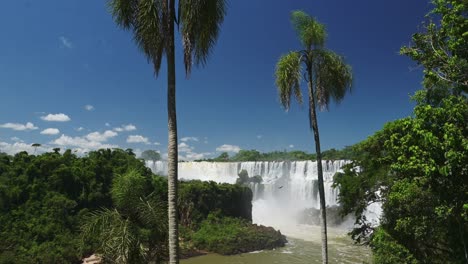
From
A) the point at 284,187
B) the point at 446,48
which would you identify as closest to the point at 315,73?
the point at 446,48

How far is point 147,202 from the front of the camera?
8.70 m

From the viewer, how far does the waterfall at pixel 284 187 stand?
5216cm

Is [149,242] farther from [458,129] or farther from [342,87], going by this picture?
[458,129]

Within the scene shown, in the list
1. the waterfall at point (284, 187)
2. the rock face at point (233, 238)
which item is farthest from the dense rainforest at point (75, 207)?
the waterfall at point (284, 187)

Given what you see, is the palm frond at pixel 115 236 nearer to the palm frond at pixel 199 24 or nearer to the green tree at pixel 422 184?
the palm frond at pixel 199 24

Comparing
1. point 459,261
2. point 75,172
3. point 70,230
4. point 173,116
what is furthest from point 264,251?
point 173,116

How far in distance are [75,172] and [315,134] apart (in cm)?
3219

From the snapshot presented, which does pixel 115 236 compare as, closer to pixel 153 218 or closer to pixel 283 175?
pixel 153 218

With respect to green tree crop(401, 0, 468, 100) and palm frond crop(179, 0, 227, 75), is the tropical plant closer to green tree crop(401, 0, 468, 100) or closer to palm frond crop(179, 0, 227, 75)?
palm frond crop(179, 0, 227, 75)

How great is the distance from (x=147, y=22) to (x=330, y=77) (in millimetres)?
4922

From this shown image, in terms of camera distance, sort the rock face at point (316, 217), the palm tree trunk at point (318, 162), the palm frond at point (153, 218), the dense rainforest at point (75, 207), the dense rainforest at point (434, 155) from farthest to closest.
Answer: the rock face at point (316, 217)
the dense rainforest at point (75, 207)
the palm tree trunk at point (318, 162)
the palm frond at point (153, 218)
the dense rainforest at point (434, 155)

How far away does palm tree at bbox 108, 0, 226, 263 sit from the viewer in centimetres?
668

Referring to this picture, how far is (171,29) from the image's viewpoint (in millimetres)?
6891

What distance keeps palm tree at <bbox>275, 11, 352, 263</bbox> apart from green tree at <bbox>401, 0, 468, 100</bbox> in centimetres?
162
